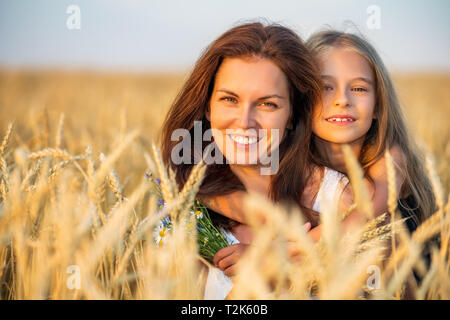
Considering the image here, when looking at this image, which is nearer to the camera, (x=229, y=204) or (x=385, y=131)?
(x=229, y=204)

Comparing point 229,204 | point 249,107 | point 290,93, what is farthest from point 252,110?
point 229,204

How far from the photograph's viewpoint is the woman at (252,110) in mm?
2080

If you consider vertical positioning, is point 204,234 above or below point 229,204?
below

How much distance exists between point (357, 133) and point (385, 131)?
0.73ft

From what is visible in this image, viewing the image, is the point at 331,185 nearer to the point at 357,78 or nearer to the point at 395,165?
the point at 395,165

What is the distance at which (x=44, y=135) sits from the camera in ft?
9.16

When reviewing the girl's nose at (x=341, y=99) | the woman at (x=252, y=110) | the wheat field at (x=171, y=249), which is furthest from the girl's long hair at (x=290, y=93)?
the wheat field at (x=171, y=249)

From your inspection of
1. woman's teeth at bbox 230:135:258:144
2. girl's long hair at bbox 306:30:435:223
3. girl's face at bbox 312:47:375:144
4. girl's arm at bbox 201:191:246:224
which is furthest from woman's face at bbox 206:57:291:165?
Answer: girl's long hair at bbox 306:30:435:223

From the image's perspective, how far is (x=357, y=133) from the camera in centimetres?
244

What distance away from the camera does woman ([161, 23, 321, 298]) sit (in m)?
2.08
